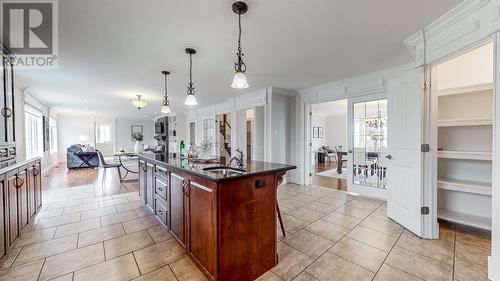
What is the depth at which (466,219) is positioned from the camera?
8.52 ft

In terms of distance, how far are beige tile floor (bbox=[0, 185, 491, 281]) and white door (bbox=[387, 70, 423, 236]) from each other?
9.2 inches

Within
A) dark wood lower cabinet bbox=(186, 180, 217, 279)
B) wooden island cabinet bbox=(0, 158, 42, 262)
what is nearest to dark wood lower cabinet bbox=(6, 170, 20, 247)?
wooden island cabinet bbox=(0, 158, 42, 262)

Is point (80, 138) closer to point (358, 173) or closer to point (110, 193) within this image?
point (110, 193)

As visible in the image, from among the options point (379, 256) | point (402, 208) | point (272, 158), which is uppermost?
point (272, 158)

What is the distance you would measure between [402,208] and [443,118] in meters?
1.46

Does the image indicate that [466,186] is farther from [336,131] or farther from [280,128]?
[336,131]

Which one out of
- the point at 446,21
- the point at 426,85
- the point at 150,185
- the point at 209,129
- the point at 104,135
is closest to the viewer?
the point at 446,21

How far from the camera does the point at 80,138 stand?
32.8 ft

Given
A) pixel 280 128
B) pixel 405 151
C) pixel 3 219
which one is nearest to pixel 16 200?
pixel 3 219

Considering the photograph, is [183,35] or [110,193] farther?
[110,193]

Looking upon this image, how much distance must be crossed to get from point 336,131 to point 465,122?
304 inches

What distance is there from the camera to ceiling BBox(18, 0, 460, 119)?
194cm

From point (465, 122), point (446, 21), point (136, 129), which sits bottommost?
point (465, 122)

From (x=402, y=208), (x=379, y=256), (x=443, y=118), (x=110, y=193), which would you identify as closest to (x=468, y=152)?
(x=443, y=118)
